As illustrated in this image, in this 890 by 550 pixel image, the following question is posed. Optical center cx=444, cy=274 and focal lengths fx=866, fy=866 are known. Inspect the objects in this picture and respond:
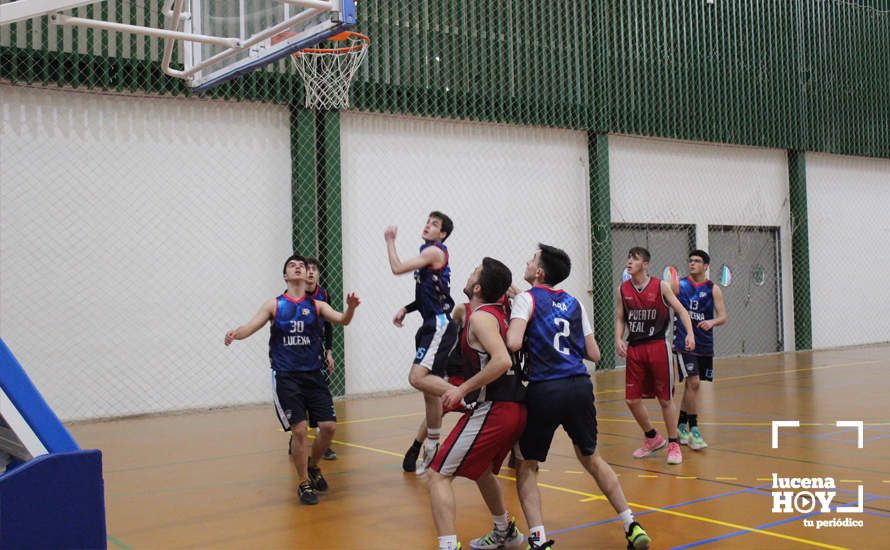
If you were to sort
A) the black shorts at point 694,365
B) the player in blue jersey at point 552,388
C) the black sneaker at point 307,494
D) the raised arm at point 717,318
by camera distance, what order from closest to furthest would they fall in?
the player in blue jersey at point 552,388
the black sneaker at point 307,494
the black shorts at point 694,365
the raised arm at point 717,318

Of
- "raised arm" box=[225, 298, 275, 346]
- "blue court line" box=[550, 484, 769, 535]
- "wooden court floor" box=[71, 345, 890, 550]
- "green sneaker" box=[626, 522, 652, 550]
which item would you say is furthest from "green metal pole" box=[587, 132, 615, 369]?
"green sneaker" box=[626, 522, 652, 550]

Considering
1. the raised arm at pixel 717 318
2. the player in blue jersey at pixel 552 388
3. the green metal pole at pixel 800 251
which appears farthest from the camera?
the green metal pole at pixel 800 251

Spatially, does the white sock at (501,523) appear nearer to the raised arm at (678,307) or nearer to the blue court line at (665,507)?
the blue court line at (665,507)

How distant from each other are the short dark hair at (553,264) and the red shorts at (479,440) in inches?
34.2

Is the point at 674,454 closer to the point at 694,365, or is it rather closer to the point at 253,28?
the point at 694,365

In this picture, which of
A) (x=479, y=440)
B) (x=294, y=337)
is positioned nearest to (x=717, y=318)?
(x=294, y=337)

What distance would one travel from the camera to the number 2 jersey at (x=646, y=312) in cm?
779

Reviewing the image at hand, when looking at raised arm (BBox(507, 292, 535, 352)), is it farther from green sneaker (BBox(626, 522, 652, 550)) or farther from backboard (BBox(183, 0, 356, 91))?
backboard (BBox(183, 0, 356, 91))

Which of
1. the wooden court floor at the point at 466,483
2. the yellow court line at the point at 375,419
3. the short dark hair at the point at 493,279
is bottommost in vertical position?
the yellow court line at the point at 375,419

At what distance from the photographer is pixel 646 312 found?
7812 millimetres

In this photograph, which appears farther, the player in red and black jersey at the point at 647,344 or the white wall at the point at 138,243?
the white wall at the point at 138,243

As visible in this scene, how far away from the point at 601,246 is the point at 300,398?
10794mm

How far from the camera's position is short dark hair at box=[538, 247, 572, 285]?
5.22 metres

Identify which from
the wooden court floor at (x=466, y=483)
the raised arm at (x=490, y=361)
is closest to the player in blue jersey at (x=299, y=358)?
the wooden court floor at (x=466, y=483)
